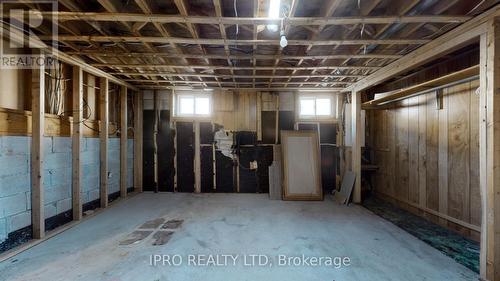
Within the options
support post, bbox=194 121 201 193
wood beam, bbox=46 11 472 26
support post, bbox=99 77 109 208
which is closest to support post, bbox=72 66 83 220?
support post, bbox=99 77 109 208

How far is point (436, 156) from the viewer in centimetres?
365

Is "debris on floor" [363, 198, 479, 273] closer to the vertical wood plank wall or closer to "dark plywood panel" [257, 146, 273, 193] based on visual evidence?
the vertical wood plank wall

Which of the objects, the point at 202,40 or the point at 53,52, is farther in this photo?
the point at 53,52

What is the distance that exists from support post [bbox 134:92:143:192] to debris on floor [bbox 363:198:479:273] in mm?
5101

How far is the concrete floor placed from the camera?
2246 millimetres

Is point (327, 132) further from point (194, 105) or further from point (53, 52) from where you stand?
point (53, 52)

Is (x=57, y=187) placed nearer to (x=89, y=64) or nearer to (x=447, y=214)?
(x=89, y=64)

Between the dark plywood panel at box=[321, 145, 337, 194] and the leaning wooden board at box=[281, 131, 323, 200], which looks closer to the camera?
the leaning wooden board at box=[281, 131, 323, 200]

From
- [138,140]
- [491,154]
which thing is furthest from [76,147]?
[491,154]

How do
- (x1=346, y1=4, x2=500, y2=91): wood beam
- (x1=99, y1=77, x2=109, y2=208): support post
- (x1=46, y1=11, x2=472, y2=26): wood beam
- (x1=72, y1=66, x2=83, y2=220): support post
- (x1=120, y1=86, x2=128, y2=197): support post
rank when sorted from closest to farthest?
(x1=346, y1=4, x2=500, y2=91): wood beam, (x1=46, y1=11, x2=472, y2=26): wood beam, (x1=72, y1=66, x2=83, y2=220): support post, (x1=99, y1=77, x2=109, y2=208): support post, (x1=120, y1=86, x2=128, y2=197): support post

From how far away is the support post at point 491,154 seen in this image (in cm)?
208

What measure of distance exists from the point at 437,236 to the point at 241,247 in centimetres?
265

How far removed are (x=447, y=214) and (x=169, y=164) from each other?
5.37 metres

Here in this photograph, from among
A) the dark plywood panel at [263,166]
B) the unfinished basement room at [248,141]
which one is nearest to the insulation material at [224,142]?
the unfinished basement room at [248,141]
